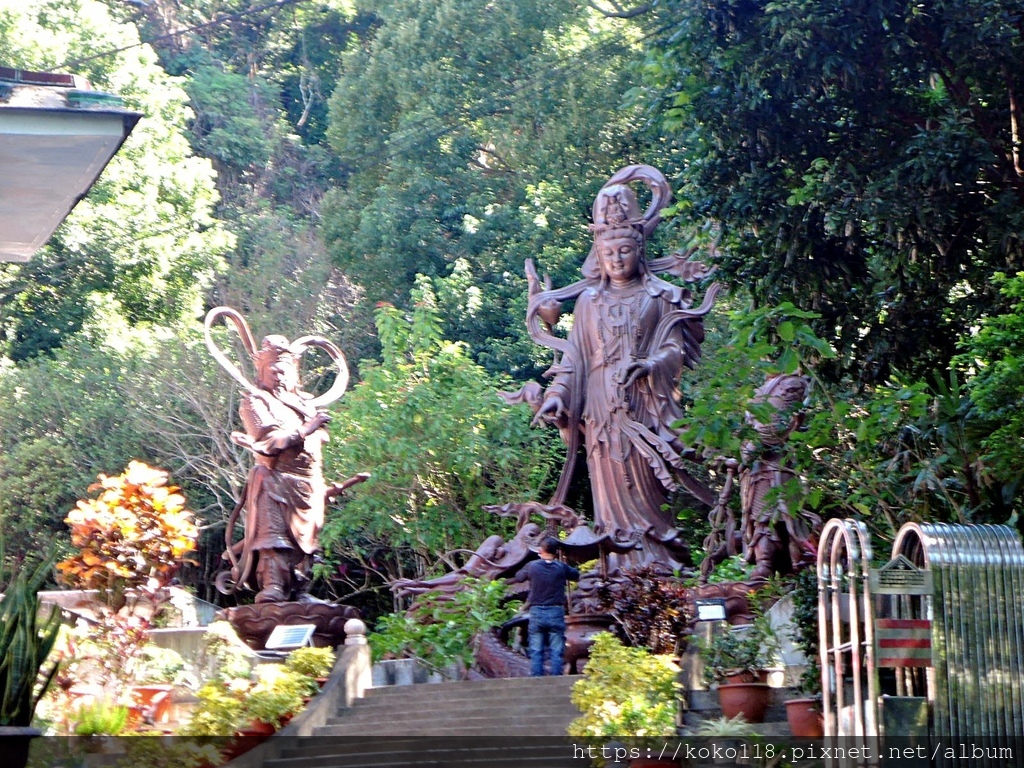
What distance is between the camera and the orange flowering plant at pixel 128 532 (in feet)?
43.1

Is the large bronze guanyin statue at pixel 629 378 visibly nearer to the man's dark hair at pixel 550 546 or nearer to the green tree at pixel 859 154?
the man's dark hair at pixel 550 546

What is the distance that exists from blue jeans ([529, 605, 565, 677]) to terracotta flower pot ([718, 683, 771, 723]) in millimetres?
2331

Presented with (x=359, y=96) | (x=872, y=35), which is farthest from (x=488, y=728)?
(x=359, y=96)

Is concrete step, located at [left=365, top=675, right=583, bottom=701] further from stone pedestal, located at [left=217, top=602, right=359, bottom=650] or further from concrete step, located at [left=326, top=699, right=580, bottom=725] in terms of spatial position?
stone pedestal, located at [left=217, top=602, right=359, bottom=650]

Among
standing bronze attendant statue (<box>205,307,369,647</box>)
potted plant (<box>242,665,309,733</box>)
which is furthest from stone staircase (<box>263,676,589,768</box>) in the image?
standing bronze attendant statue (<box>205,307,369,647</box>)

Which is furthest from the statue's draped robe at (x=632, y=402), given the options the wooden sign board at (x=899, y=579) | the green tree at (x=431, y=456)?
the wooden sign board at (x=899, y=579)

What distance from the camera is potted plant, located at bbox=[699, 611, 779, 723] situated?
10727 mm

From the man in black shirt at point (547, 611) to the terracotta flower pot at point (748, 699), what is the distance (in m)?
2.25

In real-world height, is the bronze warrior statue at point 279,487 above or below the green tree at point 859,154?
below

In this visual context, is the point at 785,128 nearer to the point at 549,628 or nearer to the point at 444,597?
the point at 549,628

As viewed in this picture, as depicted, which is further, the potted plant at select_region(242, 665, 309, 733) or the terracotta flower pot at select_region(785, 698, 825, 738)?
the potted plant at select_region(242, 665, 309, 733)

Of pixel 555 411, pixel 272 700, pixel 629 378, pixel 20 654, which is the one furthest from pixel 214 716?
pixel 629 378

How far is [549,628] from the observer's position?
1288 centimetres

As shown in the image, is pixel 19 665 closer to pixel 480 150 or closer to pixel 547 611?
pixel 547 611
